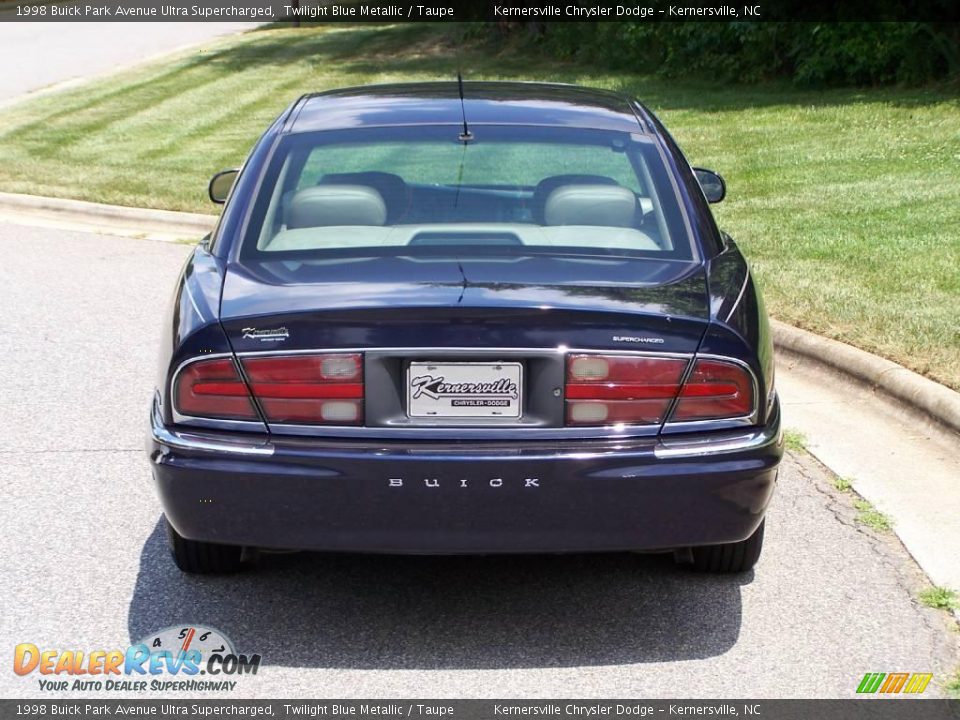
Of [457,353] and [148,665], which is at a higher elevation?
[457,353]

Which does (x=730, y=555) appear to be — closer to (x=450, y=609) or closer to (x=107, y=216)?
(x=450, y=609)

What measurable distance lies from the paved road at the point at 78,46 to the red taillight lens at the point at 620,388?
18.5 m

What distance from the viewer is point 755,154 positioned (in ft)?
45.4

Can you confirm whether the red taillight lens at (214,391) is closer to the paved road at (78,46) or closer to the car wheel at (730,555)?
the car wheel at (730,555)

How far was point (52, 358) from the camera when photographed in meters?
7.58

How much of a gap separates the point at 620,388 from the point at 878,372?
10.3 feet

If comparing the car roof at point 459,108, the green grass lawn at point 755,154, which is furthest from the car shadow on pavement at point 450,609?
the green grass lawn at point 755,154

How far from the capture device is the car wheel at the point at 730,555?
4.55 metres

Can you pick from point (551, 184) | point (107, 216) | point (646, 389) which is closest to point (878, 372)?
point (551, 184)

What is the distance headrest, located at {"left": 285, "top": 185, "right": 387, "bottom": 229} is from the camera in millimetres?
4805

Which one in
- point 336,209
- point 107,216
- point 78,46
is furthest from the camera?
point 78,46
